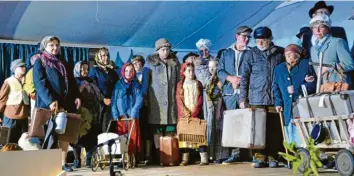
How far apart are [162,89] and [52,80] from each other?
4.48 ft

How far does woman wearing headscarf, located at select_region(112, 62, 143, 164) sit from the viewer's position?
5.17 m

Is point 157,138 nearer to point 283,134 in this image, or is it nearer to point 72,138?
point 72,138

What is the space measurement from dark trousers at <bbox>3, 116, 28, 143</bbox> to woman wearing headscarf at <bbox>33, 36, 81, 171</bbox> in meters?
0.73

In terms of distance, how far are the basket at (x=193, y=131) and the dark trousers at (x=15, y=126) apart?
1.85 metres

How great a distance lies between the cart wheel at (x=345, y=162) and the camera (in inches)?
126

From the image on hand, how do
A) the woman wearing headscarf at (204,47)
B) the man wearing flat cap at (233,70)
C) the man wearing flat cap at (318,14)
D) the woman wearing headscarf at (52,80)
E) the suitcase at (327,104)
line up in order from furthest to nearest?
the woman wearing headscarf at (204,47)
the man wearing flat cap at (233,70)
the man wearing flat cap at (318,14)
the woman wearing headscarf at (52,80)
the suitcase at (327,104)

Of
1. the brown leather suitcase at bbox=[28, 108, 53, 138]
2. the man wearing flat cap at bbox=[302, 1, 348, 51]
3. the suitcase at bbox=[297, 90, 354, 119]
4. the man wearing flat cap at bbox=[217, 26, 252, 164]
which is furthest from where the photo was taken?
the man wearing flat cap at bbox=[217, 26, 252, 164]

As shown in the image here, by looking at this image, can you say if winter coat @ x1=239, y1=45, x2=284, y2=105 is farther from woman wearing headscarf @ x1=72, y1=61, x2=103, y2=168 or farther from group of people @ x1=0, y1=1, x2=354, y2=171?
woman wearing headscarf @ x1=72, y1=61, x2=103, y2=168

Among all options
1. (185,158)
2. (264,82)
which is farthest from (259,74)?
(185,158)

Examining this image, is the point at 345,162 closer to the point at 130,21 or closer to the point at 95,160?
the point at 95,160

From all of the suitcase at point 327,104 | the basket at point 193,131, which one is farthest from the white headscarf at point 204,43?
the suitcase at point 327,104

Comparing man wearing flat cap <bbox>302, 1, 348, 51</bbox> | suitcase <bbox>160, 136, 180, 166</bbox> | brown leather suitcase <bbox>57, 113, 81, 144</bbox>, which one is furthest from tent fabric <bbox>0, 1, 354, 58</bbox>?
brown leather suitcase <bbox>57, 113, 81, 144</bbox>

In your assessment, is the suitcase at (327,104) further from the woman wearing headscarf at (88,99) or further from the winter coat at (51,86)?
the woman wearing headscarf at (88,99)

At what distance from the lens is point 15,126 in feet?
17.1
